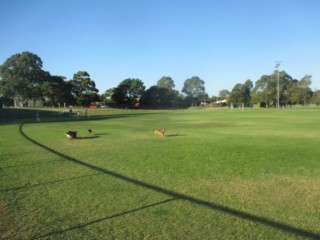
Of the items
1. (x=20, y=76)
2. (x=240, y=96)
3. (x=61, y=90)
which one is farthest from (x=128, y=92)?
(x=240, y=96)

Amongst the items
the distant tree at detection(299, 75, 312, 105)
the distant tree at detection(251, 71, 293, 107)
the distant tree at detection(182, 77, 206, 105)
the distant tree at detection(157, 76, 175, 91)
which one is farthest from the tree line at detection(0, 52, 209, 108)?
the distant tree at detection(299, 75, 312, 105)

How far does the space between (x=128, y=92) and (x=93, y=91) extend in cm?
1610

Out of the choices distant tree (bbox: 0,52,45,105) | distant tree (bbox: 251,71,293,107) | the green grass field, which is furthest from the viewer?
distant tree (bbox: 251,71,293,107)

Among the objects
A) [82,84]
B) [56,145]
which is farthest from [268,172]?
[82,84]

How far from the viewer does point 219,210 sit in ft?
18.7

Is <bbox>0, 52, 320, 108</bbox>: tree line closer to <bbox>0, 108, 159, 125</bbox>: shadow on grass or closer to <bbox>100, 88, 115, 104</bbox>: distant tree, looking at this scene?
<bbox>100, 88, 115, 104</bbox>: distant tree

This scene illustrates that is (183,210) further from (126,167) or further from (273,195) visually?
(126,167)

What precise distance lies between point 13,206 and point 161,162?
16.8ft

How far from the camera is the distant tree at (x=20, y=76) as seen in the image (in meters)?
104

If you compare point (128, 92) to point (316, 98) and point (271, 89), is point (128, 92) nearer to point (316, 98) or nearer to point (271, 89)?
point (271, 89)

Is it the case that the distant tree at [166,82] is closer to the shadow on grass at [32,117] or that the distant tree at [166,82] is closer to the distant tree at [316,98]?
the distant tree at [316,98]


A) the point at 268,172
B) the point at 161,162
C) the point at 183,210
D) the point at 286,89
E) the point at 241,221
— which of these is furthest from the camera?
the point at 286,89

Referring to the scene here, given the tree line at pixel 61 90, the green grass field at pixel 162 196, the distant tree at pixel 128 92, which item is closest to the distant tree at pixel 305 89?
the tree line at pixel 61 90

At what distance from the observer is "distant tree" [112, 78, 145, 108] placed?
A: 104750 millimetres
